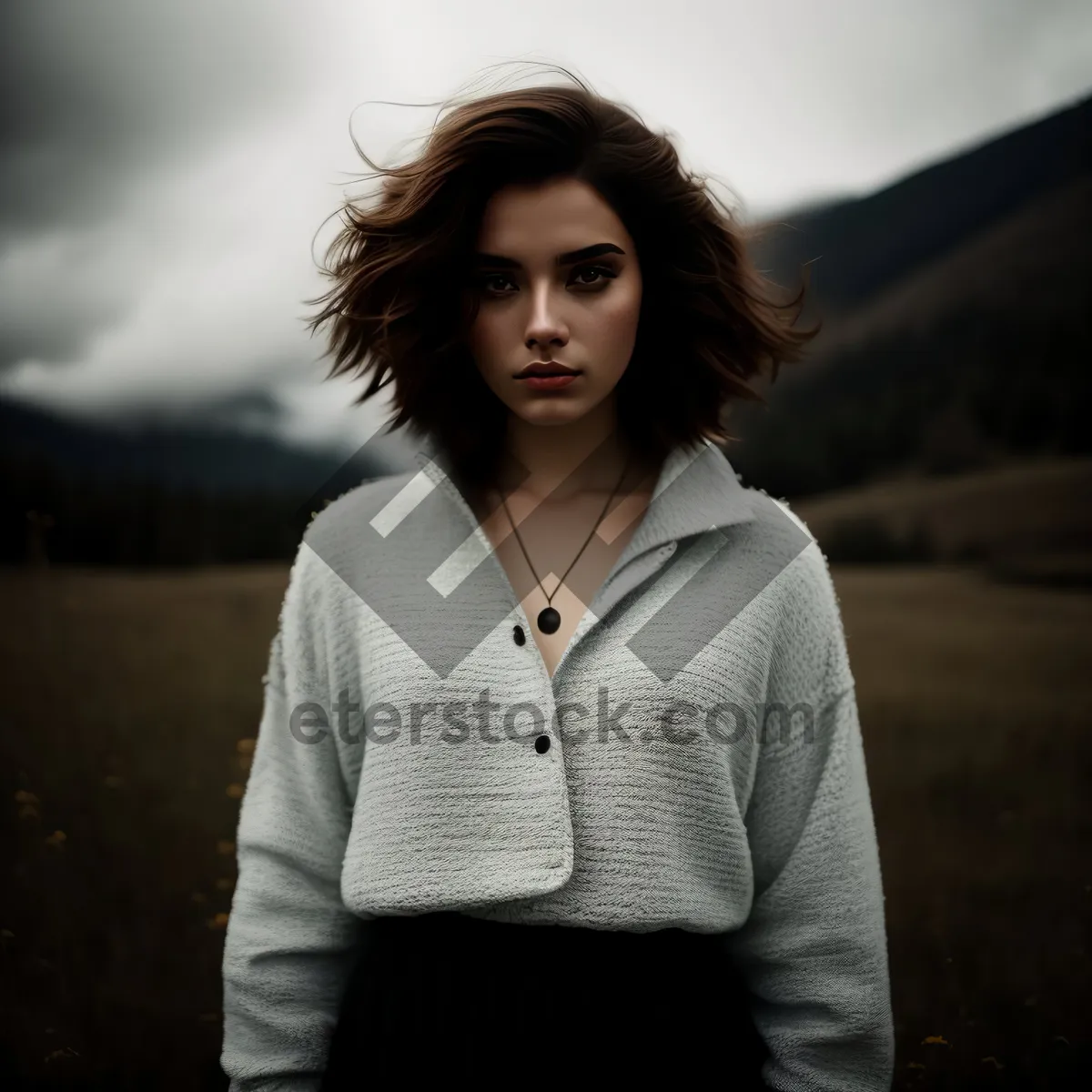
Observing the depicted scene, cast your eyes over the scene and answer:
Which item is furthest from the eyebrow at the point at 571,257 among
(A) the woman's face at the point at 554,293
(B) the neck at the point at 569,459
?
(B) the neck at the point at 569,459

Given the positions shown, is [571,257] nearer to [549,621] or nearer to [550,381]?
[550,381]

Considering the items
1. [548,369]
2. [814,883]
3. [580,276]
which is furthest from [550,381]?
[814,883]

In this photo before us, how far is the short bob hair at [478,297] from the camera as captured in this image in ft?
3.70

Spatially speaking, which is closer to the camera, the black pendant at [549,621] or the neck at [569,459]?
the black pendant at [549,621]

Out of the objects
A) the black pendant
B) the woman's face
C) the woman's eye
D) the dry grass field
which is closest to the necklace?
the black pendant

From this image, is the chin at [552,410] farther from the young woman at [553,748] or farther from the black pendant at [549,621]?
the black pendant at [549,621]

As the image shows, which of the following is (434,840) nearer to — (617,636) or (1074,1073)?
(617,636)

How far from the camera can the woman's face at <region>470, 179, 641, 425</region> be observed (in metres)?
1.10

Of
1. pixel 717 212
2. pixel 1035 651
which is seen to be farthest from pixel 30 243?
pixel 1035 651

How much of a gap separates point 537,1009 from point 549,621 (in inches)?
18.3

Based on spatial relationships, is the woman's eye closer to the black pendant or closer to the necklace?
the necklace

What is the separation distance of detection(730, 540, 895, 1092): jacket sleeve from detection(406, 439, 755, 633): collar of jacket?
127mm

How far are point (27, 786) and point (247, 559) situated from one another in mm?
630

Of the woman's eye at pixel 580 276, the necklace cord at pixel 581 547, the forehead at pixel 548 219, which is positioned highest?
the forehead at pixel 548 219
